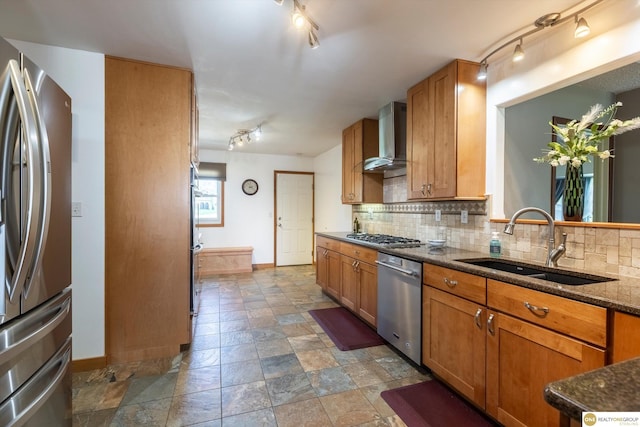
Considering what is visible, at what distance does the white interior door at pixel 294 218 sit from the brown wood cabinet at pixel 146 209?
3.81m

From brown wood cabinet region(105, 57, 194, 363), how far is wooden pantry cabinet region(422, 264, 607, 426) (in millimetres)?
2077

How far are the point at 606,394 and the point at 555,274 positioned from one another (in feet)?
4.99

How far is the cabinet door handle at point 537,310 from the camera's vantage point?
137 cm

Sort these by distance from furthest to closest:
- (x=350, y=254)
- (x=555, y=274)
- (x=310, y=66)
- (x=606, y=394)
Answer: (x=350, y=254)
(x=310, y=66)
(x=555, y=274)
(x=606, y=394)

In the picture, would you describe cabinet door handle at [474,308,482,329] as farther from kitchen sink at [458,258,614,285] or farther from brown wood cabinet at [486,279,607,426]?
kitchen sink at [458,258,614,285]

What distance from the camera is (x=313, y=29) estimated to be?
1.80 meters

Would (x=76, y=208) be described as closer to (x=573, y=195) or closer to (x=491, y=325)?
(x=491, y=325)

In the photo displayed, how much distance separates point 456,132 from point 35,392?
2.86 meters

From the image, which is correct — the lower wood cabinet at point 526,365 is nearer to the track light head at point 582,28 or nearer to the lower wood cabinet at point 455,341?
the lower wood cabinet at point 455,341

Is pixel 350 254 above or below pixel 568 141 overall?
below

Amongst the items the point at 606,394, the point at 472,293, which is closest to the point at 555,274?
the point at 472,293

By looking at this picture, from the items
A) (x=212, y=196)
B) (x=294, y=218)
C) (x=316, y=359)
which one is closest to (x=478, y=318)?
(x=316, y=359)

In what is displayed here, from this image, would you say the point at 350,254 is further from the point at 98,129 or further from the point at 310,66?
the point at 98,129

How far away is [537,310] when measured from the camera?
1.40 meters
